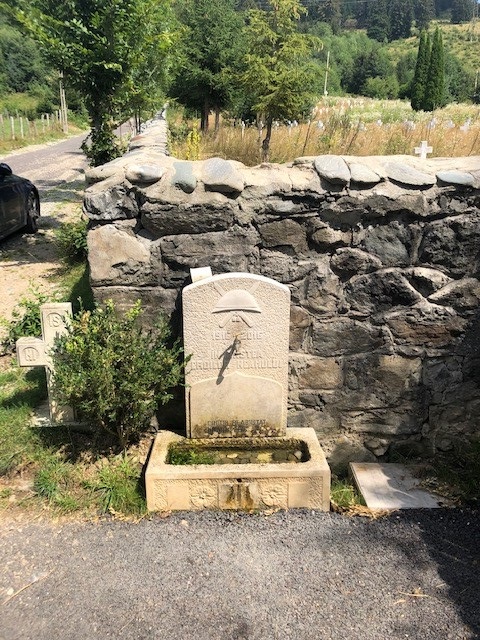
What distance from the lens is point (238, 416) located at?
367 cm

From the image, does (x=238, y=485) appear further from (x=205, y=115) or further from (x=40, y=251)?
(x=205, y=115)

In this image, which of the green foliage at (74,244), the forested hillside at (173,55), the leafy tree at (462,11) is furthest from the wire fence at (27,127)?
the leafy tree at (462,11)

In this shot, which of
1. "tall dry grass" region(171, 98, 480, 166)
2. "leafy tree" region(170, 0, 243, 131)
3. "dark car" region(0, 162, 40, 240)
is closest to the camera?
"dark car" region(0, 162, 40, 240)


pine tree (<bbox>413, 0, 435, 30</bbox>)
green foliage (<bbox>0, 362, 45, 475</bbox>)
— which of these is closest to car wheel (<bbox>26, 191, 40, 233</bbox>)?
green foliage (<bbox>0, 362, 45, 475</bbox>)

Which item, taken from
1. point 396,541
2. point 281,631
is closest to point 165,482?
point 281,631

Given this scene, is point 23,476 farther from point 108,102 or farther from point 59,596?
point 108,102

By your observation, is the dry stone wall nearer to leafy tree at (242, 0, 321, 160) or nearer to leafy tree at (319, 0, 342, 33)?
leafy tree at (242, 0, 321, 160)

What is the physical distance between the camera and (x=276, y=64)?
12977 millimetres

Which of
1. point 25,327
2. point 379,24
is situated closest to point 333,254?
point 25,327

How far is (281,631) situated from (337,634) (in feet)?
Answer: 0.83

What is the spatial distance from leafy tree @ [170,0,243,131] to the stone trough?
16239 millimetres

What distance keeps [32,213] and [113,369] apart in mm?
7759

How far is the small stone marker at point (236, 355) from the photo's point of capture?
135 inches

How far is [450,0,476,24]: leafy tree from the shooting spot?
12231cm
